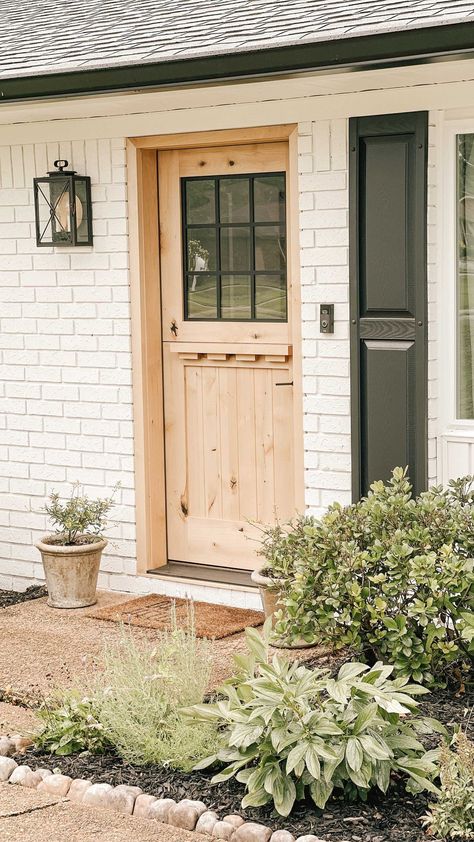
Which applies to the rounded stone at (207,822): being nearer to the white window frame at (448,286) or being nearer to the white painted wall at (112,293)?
the white painted wall at (112,293)

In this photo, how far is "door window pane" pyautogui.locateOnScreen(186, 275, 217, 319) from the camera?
22.9 ft

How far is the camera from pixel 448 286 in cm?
598

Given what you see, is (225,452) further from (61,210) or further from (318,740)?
(318,740)

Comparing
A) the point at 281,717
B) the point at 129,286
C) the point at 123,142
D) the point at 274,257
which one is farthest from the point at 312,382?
the point at 281,717

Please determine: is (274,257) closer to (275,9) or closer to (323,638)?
(275,9)

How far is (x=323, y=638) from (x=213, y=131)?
→ 9.95ft

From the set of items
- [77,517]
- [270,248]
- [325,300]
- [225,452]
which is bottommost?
[77,517]

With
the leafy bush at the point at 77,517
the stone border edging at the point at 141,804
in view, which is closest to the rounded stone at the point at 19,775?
the stone border edging at the point at 141,804

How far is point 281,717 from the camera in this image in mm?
4148

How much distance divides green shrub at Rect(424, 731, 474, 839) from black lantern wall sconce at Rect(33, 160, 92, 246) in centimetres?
415

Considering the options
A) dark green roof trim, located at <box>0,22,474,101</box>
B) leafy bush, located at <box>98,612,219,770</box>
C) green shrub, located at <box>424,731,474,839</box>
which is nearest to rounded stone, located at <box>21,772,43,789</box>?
leafy bush, located at <box>98,612,219,770</box>

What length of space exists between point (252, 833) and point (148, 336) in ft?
12.0

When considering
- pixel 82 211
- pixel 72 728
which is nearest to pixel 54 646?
pixel 72 728

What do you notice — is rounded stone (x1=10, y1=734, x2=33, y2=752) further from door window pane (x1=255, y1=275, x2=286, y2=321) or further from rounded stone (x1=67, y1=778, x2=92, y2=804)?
door window pane (x1=255, y1=275, x2=286, y2=321)
